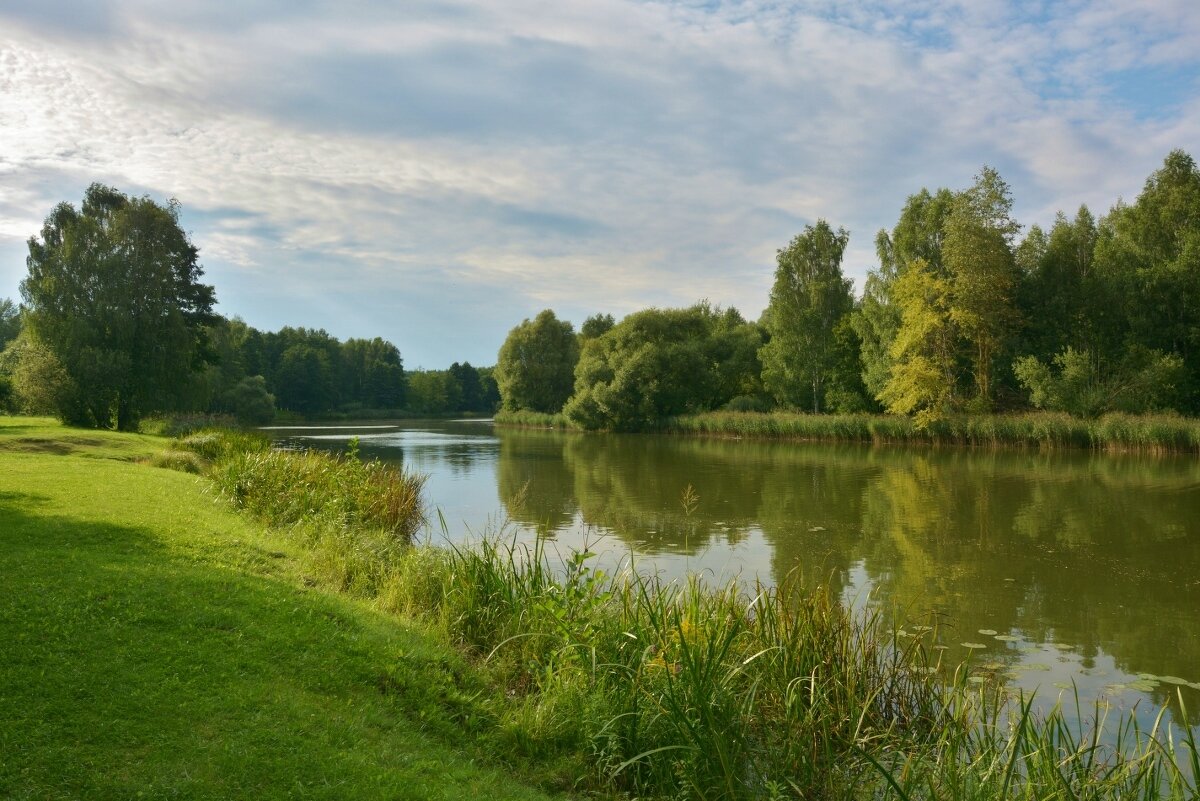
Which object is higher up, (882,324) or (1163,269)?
(1163,269)

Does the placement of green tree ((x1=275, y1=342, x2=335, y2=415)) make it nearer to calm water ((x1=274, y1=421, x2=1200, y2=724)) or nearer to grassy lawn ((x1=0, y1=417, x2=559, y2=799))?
calm water ((x1=274, y1=421, x2=1200, y2=724))

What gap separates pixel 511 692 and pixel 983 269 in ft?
127

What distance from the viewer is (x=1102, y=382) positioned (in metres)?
36.0

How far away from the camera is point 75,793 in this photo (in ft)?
10.8

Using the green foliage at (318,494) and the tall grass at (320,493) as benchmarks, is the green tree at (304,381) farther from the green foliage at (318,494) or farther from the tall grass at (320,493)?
the green foliage at (318,494)

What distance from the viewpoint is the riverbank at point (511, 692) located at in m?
3.98

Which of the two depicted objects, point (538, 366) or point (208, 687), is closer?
point (208, 687)

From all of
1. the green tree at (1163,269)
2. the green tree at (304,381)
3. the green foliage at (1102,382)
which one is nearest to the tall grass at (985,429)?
the green foliage at (1102,382)

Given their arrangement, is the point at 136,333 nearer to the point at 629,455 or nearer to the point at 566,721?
the point at 629,455

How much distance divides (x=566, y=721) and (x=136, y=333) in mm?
34104

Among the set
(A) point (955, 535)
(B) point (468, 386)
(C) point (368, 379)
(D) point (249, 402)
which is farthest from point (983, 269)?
(B) point (468, 386)

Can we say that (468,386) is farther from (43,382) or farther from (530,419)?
(43,382)

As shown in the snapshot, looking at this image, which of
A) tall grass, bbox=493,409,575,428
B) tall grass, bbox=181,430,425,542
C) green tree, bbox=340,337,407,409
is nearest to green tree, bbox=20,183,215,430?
tall grass, bbox=181,430,425,542

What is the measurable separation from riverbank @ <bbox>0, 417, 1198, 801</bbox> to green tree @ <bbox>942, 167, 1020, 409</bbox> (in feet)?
116
